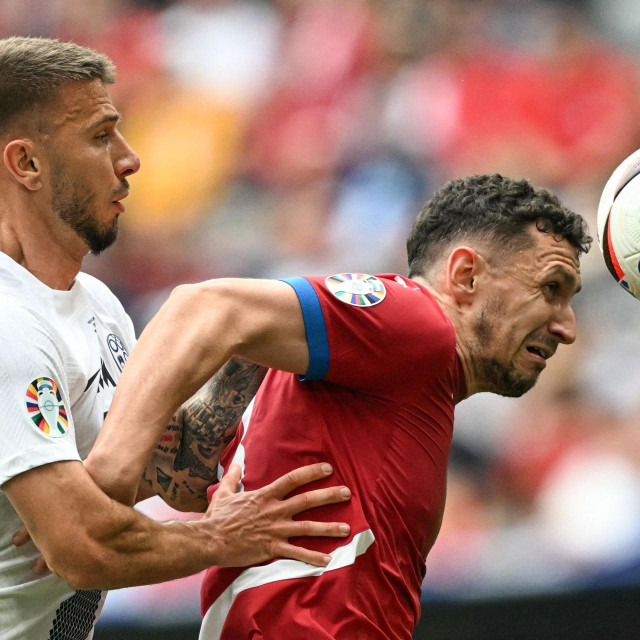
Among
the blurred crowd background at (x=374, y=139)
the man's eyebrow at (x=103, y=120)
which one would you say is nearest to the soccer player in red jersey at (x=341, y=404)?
the man's eyebrow at (x=103, y=120)

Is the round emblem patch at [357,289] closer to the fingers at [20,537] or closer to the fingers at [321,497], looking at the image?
the fingers at [321,497]

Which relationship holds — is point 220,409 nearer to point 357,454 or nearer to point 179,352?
point 357,454

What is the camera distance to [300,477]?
217cm

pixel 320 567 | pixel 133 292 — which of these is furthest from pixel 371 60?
pixel 320 567

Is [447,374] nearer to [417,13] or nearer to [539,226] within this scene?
[539,226]

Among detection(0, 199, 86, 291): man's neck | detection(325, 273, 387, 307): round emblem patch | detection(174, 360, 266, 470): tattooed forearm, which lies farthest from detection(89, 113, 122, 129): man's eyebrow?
detection(325, 273, 387, 307): round emblem patch

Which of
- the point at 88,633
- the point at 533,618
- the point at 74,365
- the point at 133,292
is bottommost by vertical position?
the point at 88,633

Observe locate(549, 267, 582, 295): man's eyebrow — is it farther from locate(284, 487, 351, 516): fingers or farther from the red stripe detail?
locate(284, 487, 351, 516): fingers

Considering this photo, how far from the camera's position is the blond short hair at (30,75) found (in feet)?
8.16

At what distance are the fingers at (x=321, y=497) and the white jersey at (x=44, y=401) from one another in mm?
506

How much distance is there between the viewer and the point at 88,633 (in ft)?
8.60

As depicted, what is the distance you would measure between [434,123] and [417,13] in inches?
27.5

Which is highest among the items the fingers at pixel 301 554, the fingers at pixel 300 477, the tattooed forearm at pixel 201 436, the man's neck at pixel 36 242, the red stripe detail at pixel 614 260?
the red stripe detail at pixel 614 260

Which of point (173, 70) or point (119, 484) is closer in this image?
point (119, 484)
